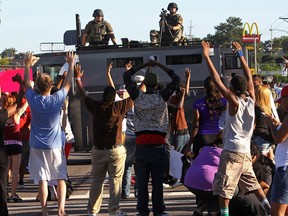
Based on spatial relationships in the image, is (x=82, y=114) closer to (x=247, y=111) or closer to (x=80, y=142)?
(x=80, y=142)

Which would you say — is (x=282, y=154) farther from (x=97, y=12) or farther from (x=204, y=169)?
(x=97, y=12)

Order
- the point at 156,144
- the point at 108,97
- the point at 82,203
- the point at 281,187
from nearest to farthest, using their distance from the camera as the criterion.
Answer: the point at 281,187
the point at 156,144
the point at 108,97
the point at 82,203

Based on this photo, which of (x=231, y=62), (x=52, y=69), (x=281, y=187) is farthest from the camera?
(x=52, y=69)

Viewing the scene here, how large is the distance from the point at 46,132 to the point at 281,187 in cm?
330

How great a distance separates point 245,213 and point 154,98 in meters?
1.83

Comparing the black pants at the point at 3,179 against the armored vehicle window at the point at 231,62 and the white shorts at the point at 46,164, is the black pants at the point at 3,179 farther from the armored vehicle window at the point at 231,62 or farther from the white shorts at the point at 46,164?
the armored vehicle window at the point at 231,62

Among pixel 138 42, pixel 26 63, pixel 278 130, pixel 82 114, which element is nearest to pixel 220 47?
pixel 138 42

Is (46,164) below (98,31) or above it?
below

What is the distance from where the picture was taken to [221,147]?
8.82 m

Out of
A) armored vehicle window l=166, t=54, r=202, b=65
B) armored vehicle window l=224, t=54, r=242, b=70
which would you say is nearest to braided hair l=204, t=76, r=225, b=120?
armored vehicle window l=224, t=54, r=242, b=70

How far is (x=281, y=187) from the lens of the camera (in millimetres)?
7059

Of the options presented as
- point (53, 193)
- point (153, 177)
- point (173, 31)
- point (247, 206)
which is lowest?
point (53, 193)

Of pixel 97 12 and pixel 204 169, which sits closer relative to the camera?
pixel 204 169

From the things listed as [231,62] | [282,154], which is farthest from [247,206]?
[231,62]
